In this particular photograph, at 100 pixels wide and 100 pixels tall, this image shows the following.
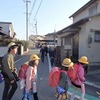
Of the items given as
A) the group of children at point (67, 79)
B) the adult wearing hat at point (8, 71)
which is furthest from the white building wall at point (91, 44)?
the adult wearing hat at point (8, 71)

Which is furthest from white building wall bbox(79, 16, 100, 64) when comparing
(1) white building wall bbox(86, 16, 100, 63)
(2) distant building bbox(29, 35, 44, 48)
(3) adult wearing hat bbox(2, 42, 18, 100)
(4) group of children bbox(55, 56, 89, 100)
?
(2) distant building bbox(29, 35, 44, 48)

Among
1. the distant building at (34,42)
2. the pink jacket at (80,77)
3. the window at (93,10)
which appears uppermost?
the window at (93,10)

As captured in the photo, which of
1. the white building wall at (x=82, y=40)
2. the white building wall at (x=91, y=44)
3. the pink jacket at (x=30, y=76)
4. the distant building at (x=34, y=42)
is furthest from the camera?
the distant building at (x=34, y=42)

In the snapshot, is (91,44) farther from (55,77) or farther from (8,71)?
(55,77)

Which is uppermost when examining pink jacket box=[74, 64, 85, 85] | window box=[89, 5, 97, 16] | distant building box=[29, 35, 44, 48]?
window box=[89, 5, 97, 16]

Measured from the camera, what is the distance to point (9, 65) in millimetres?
6605

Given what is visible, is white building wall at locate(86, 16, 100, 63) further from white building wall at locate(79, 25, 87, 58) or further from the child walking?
the child walking

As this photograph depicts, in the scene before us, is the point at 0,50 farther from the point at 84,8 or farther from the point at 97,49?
the point at 97,49

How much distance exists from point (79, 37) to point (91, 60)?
2.52 metres

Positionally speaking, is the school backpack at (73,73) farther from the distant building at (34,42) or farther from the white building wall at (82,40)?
the distant building at (34,42)

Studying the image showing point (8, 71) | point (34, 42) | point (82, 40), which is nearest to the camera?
point (8, 71)

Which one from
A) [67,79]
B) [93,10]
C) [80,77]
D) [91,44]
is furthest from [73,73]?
[93,10]

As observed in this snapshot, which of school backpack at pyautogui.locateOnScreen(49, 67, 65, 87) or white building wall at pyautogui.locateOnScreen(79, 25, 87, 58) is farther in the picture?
white building wall at pyautogui.locateOnScreen(79, 25, 87, 58)

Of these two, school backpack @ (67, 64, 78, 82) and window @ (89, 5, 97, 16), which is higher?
window @ (89, 5, 97, 16)
